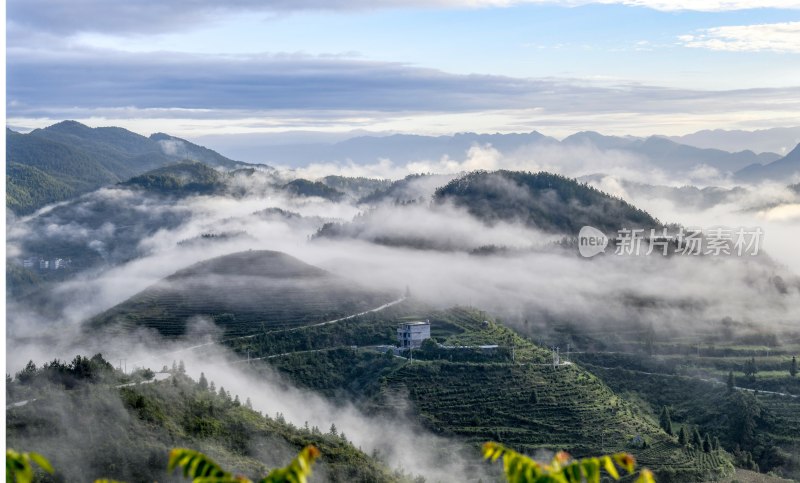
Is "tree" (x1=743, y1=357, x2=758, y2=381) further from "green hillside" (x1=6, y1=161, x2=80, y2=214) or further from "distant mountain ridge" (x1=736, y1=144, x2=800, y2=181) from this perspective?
"distant mountain ridge" (x1=736, y1=144, x2=800, y2=181)

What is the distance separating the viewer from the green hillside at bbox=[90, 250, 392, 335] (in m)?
41.6

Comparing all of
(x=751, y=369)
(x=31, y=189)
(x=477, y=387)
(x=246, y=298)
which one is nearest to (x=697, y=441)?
(x=477, y=387)

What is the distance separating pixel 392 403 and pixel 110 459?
49.3 ft

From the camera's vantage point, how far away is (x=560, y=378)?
3581 centimetres

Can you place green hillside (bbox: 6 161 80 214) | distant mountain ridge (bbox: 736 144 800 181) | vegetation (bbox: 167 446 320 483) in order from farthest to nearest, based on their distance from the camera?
distant mountain ridge (bbox: 736 144 800 181), green hillside (bbox: 6 161 80 214), vegetation (bbox: 167 446 320 483)

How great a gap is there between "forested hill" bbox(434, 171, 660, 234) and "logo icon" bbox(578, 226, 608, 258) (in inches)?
21.8

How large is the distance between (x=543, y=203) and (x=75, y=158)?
91.8 meters

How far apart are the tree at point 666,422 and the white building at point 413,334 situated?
29.8 ft

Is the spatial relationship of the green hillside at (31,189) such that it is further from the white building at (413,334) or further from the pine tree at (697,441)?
the pine tree at (697,441)

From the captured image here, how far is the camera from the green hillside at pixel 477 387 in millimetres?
30875

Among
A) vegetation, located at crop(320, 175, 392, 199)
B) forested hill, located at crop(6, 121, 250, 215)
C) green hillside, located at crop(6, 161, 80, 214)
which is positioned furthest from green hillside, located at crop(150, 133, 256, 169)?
green hillside, located at crop(6, 161, 80, 214)

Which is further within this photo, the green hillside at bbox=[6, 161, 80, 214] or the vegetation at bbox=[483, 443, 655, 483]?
the green hillside at bbox=[6, 161, 80, 214]

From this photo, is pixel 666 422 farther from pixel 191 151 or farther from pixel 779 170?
pixel 191 151

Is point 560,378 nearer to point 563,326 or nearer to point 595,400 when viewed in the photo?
point 595,400
